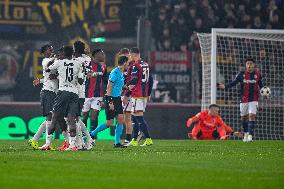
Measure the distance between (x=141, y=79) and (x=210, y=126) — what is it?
503 cm

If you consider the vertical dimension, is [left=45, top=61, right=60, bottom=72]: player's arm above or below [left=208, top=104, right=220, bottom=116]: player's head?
above

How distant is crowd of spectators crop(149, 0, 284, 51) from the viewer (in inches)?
1292

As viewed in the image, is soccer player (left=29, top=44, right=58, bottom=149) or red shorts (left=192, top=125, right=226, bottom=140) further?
red shorts (left=192, top=125, right=226, bottom=140)

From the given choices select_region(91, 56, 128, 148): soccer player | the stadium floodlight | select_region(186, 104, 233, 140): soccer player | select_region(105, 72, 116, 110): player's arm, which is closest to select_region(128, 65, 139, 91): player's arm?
select_region(91, 56, 128, 148): soccer player

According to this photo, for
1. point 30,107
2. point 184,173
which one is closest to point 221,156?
point 184,173

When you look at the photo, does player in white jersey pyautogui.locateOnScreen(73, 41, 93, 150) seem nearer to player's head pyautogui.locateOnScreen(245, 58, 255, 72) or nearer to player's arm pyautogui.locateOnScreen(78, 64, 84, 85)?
player's arm pyautogui.locateOnScreen(78, 64, 84, 85)

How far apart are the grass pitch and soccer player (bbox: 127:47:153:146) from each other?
3.41 meters

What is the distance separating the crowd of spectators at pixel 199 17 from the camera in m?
32.8

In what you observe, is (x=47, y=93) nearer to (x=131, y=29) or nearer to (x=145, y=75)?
(x=145, y=75)

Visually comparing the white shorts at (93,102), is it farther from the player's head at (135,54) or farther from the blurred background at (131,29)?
the blurred background at (131,29)

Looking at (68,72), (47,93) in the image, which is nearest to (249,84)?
(47,93)

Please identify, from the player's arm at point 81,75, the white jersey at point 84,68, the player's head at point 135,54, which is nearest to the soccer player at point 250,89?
the player's head at point 135,54

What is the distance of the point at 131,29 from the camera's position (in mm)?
31766

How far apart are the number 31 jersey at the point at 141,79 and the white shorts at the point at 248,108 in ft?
Answer: 12.8
